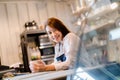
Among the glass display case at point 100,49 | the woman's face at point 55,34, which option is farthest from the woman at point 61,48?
the glass display case at point 100,49

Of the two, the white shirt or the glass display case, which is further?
the white shirt

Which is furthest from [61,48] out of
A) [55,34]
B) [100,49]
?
[100,49]

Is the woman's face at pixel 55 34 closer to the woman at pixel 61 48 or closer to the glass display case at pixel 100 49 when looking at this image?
the woman at pixel 61 48

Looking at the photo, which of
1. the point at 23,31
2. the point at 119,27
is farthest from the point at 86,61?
the point at 23,31

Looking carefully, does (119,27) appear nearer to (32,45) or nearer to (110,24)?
(110,24)

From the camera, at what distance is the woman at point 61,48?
1.80m

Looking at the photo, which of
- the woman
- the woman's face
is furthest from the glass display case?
the woman's face

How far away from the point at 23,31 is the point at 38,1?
3.05ft

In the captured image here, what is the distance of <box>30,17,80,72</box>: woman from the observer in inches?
70.9

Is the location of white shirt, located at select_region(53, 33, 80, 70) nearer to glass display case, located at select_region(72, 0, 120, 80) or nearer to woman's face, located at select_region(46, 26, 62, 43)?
woman's face, located at select_region(46, 26, 62, 43)

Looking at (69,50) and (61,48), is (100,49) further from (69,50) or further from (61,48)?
(61,48)

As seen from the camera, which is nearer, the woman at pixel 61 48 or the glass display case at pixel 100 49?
the glass display case at pixel 100 49

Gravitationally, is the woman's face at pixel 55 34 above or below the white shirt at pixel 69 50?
above

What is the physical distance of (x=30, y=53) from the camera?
484cm
